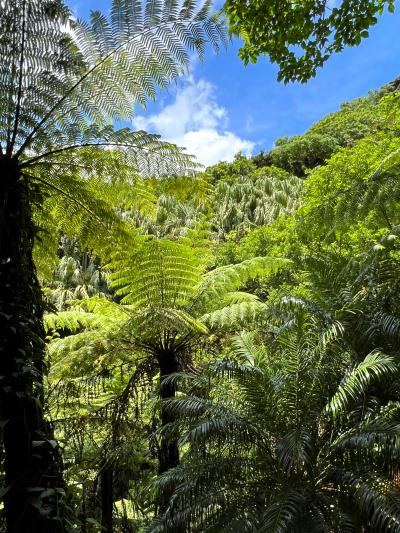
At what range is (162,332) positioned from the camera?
462 cm

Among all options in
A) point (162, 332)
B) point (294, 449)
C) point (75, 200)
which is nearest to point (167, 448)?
point (162, 332)

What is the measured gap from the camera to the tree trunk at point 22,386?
182 centimetres

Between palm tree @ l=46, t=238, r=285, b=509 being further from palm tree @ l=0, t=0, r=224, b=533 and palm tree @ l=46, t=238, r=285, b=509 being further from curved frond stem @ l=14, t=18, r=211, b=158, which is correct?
curved frond stem @ l=14, t=18, r=211, b=158

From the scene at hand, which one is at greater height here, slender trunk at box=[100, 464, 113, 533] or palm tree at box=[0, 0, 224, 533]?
palm tree at box=[0, 0, 224, 533]

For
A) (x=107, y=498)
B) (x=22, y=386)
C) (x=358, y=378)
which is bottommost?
(x=107, y=498)

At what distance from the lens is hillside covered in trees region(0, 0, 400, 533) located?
230cm

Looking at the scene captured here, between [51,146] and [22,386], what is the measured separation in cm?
186

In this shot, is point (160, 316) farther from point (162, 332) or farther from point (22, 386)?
point (22, 386)

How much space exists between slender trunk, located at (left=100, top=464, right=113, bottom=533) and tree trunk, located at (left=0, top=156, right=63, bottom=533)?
6.98 feet

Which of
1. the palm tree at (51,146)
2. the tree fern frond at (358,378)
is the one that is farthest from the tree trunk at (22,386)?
the tree fern frond at (358,378)

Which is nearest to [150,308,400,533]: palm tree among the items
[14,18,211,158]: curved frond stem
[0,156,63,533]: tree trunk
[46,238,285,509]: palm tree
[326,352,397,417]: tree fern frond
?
[326,352,397,417]: tree fern frond

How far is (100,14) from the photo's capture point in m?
3.02

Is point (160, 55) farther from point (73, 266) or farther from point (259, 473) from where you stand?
point (73, 266)

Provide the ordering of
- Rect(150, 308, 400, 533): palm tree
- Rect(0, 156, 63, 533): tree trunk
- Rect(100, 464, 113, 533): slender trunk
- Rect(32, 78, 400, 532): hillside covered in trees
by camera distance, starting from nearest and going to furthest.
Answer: Rect(0, 156, 63, 533): tree trunk < Rect(150, 308, 400, 533): palm tree < Rect(32, 78, 400, 532): hillside covered in trees < Rect(100, 464, 113, 533): slender trunk
